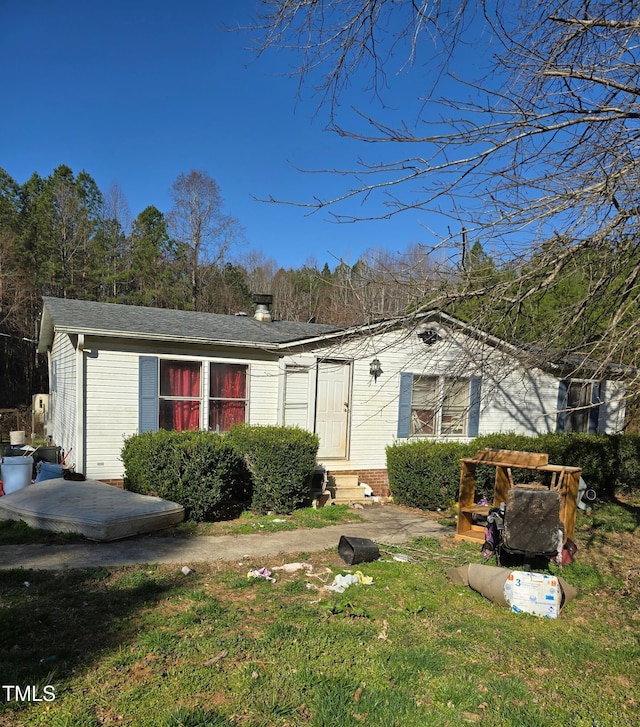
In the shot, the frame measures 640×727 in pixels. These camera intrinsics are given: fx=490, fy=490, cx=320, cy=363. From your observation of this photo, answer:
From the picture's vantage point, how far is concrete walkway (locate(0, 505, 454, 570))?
525 centimetres

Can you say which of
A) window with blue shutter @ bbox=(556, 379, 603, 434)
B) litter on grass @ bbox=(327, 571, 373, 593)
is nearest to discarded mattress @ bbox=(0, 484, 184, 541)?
litter on grass @ bbox=(327, 571, 373, 593)

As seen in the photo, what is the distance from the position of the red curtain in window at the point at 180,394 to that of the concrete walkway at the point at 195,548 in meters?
2.86

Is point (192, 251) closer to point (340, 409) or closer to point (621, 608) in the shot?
point (340, 409)

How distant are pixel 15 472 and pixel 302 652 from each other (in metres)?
6.84

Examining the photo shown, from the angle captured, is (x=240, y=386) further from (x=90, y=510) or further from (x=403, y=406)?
(x=90, y=510)

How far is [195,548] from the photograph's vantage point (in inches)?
234

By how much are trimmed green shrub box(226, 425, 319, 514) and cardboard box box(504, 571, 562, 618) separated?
3.91m

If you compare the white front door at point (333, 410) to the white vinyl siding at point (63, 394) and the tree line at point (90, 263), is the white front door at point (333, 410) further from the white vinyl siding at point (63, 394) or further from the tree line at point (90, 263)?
the tree line at point (90, 263)

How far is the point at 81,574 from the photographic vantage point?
4.82 meters

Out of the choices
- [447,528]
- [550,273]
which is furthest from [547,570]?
[550,273]

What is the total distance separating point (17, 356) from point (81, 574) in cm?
2451

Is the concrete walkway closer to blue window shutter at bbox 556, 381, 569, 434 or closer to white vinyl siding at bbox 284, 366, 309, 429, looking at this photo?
white vinyl siding at bbox 284, 366, 309, 429

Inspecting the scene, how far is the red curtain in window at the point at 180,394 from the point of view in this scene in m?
8.71

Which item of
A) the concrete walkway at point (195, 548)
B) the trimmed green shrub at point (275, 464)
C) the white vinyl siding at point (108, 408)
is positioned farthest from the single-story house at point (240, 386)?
the concrete walkway at point (195, 548)
